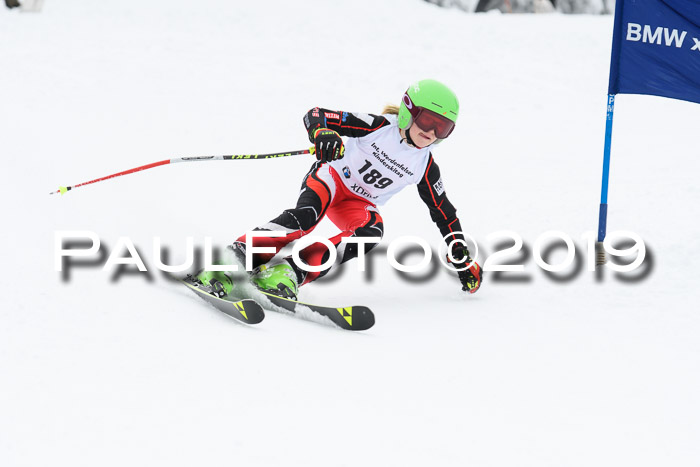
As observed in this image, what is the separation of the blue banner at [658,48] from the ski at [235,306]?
3031mm

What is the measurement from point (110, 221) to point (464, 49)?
681 cm

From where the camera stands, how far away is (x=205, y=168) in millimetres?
7273

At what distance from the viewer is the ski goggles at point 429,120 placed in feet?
14.1

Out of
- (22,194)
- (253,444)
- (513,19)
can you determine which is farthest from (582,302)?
(513,19)

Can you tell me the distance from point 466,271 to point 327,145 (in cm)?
128

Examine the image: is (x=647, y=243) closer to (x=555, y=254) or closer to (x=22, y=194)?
(x=555, y=254)

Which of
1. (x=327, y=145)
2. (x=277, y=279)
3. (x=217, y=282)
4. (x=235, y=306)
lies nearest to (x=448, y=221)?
(x=327, y=145)

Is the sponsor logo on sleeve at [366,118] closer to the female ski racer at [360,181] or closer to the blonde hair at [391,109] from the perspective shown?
the female ski racer at [360,181]

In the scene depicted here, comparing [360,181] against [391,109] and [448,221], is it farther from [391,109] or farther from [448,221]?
[448,221]

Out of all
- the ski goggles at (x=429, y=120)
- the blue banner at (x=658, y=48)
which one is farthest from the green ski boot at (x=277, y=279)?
the blue banner at (x=658, y=48)

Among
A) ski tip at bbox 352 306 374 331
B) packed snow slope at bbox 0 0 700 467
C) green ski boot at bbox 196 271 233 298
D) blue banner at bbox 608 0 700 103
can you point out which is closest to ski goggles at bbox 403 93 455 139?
packed snow slope at bbox 0 0 700 467

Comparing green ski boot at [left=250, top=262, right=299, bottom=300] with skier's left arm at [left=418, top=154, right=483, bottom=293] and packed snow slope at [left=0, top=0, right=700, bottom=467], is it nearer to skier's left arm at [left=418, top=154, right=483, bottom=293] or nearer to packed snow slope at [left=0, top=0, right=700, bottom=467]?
packed snow slope at [left=0, top=0, right=700, bottom=467]

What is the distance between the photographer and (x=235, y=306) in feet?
12.1

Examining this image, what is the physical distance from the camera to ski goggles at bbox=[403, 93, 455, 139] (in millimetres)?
4289
